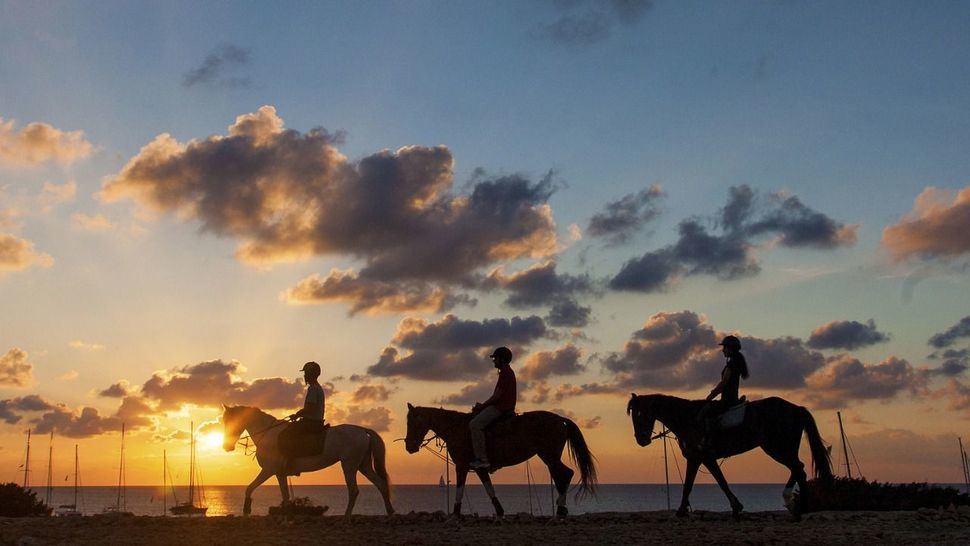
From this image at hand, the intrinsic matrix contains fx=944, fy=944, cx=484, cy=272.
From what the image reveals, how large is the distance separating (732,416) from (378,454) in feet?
22.3

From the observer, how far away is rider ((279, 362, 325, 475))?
18.1 metres

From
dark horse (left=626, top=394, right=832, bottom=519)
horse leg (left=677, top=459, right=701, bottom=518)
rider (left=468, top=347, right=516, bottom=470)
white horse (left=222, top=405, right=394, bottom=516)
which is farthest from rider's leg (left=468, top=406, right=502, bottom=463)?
horse leg (left=677, top=459, right=701, bottom=518)

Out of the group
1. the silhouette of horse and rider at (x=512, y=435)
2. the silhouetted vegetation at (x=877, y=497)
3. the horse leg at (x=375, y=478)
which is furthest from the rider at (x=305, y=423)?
the silhouetted vegetation at (x=877, y=497)

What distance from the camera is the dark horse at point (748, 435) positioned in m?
17.1

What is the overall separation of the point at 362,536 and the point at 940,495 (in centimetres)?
1416

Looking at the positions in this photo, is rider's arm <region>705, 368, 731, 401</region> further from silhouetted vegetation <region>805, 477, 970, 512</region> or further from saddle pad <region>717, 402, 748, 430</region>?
silhouetted vegetation <region>805, 477, 970, 512</region>

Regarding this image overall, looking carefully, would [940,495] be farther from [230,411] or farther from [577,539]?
[230,411]

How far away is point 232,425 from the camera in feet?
61.3

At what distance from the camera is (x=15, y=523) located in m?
15.9

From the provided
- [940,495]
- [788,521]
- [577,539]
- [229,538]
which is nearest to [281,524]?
[229,538]

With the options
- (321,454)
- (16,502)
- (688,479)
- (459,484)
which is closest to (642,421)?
(688,479)

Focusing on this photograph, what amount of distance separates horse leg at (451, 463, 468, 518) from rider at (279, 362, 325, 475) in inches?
110

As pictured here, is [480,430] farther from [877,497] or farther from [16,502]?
[16,502]

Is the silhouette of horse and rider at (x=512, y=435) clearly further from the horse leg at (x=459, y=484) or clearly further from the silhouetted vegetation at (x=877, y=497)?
the silhouetted vegetation at (x=877, y=497)
